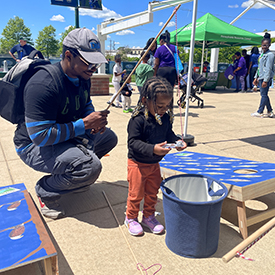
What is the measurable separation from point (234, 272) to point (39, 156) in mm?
1892

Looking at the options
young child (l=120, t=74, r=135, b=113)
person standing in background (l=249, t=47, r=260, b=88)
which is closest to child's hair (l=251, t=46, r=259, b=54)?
person standing in background (l=249, t=47, r=260, b=88)

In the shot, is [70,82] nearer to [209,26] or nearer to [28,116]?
[28,116]

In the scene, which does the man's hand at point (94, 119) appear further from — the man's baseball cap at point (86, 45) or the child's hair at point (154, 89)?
the man's baseball cap at point (86, 45)

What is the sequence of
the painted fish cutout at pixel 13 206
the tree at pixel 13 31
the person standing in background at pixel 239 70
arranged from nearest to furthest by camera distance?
the painted fish cutout at pixel 13 206, the person standing in background at pixel 239 70, the tree at pixel 13 31

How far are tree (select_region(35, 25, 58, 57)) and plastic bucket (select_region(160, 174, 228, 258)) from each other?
6800 cm

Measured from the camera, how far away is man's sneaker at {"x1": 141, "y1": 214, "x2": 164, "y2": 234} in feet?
7.67

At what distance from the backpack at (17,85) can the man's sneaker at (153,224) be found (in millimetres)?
1449

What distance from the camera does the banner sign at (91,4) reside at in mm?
13166

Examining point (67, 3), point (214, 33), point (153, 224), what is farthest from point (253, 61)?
point (153, 224)

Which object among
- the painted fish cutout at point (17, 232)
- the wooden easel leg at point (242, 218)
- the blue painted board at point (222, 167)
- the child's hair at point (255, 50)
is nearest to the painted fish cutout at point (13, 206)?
the painted fish cutout at point (17, 232)

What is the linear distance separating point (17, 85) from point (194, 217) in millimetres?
1862

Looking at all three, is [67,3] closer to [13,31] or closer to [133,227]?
[133,227]

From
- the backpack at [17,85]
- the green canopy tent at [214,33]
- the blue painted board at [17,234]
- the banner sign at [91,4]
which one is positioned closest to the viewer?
the blue painted board at [17,234]

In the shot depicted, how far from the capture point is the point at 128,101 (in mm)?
8008
